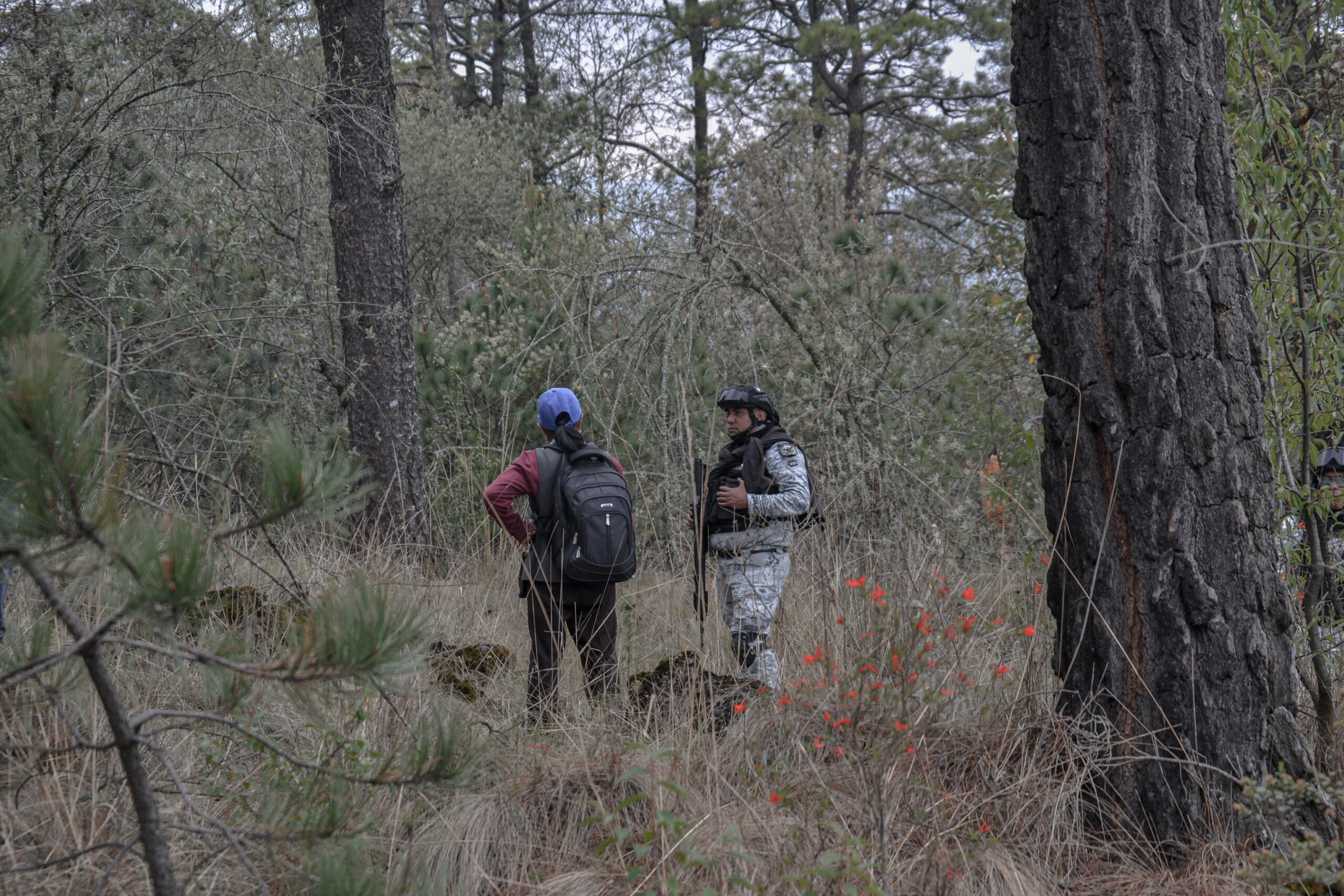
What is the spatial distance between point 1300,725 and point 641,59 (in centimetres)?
1441

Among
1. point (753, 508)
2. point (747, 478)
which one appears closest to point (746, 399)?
point (747, 478)

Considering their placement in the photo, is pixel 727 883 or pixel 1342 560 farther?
pixel 1342 560

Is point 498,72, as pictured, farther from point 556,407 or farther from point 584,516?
point 584,516

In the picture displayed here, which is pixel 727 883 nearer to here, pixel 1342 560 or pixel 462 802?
pixel 462 802

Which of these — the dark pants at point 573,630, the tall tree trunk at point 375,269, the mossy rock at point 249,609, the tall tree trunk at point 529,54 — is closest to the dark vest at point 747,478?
the dark pants at point 573,630

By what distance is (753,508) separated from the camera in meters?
3.95

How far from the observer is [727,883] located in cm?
249

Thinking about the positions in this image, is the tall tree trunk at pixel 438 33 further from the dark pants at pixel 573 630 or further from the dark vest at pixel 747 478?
the dark pants at pixel 573 630

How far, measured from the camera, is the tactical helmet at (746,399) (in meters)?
4.29

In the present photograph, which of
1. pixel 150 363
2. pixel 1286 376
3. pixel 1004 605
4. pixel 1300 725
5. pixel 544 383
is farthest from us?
pixel 544 383

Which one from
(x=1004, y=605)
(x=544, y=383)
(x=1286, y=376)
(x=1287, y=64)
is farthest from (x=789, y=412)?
(x=1287, y=64)

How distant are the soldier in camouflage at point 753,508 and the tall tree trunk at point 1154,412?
1366 mm

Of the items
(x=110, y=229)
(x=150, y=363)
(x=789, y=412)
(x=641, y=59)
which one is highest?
(x=641, y=59)

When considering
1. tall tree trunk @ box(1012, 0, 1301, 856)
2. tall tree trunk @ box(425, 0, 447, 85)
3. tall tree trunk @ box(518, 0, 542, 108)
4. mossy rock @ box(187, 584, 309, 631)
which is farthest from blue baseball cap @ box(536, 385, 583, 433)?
tall tree trunk @ box(518, 0, 542, 108)
